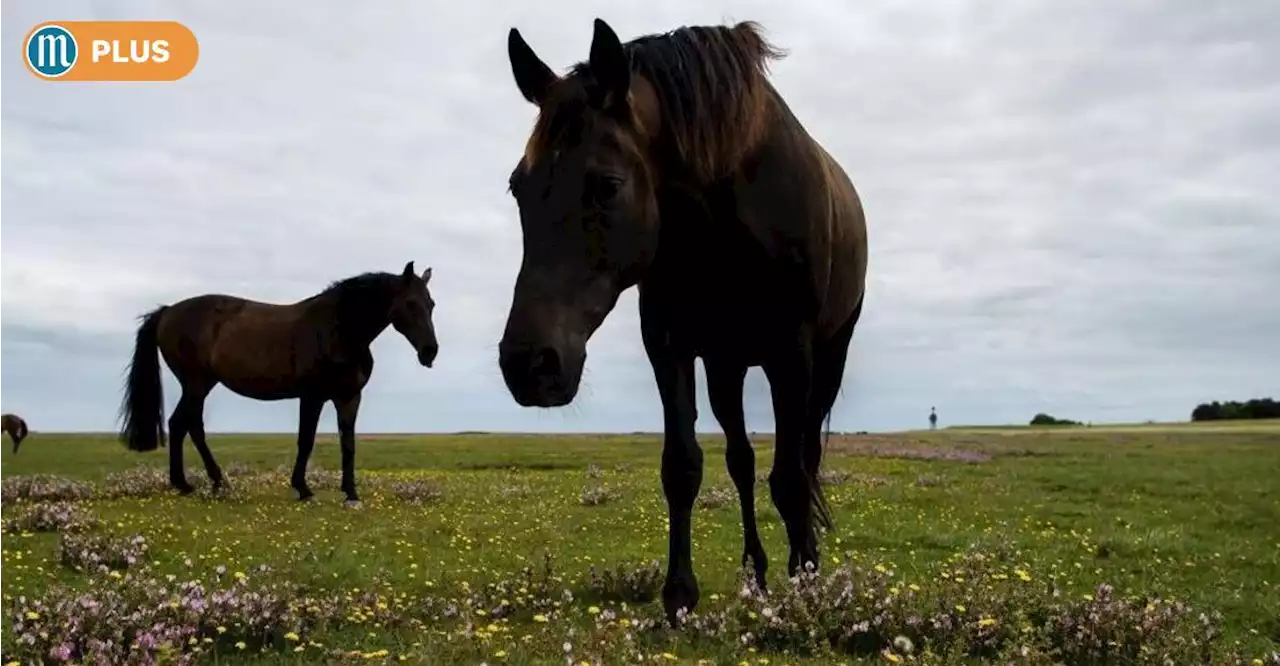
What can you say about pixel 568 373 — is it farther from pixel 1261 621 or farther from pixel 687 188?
pixel 1261 621

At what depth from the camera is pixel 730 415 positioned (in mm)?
6309

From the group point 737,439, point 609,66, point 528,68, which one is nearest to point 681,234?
point 609,66

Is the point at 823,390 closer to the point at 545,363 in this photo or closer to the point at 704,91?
the point at 704,91

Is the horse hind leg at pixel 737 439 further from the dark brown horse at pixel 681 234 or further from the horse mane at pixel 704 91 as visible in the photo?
the horse mane at pixel 704 91

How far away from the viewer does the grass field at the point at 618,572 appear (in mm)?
4973

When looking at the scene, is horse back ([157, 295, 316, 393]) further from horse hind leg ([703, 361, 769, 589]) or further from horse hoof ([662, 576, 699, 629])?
horse hoof ([662, 576, 699, 629])

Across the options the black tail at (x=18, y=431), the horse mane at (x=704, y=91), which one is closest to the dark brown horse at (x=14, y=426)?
the black tail at (x=18, y=431)

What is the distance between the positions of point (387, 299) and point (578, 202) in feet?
44.0

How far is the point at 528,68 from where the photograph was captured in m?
4.64

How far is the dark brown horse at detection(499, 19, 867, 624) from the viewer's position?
4109 millimetres

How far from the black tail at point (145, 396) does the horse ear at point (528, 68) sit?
1659 centimetres

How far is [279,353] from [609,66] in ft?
47.9

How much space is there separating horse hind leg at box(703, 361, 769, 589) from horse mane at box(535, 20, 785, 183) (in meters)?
1.79

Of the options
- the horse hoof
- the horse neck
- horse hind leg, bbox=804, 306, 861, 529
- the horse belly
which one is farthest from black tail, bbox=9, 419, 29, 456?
the horse hoof
